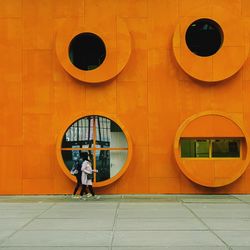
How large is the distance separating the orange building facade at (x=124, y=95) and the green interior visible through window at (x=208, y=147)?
0.04m

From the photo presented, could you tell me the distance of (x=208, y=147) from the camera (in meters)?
18.2

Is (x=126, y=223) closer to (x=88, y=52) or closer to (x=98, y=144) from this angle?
(x=98, y=144)

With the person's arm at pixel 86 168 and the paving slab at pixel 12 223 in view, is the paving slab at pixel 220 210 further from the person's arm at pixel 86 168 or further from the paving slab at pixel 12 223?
the paving slab at pixel 12 223

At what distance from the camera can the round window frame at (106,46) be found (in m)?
17.9

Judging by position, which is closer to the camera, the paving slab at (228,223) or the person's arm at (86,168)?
the paving slab at (228,223)

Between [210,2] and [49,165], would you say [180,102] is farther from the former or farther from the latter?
[49,165]

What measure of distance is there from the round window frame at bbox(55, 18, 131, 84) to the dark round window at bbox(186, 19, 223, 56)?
9.20 feet

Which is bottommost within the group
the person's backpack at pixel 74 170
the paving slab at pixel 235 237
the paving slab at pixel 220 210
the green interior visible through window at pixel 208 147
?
the paving slab at pixel 220 210

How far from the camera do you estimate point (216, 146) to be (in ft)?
59.9

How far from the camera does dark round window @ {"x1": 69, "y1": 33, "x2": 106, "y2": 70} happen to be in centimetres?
1858

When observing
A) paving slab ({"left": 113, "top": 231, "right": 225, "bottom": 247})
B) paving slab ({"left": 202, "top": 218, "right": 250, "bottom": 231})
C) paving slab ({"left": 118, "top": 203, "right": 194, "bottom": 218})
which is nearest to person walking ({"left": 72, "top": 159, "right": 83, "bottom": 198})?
paving slab ({"left": 118, "top": 203, "right": 194, "bottom": 218})

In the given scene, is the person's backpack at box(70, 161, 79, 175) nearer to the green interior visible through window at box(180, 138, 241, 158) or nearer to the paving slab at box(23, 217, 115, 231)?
the green interior visible through window at box(180, 138, 241, 158)

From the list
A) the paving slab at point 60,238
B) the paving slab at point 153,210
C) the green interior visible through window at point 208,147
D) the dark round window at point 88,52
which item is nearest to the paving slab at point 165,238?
the paving slab at point 60,238

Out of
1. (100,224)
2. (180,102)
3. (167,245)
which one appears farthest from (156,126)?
(167,245)
